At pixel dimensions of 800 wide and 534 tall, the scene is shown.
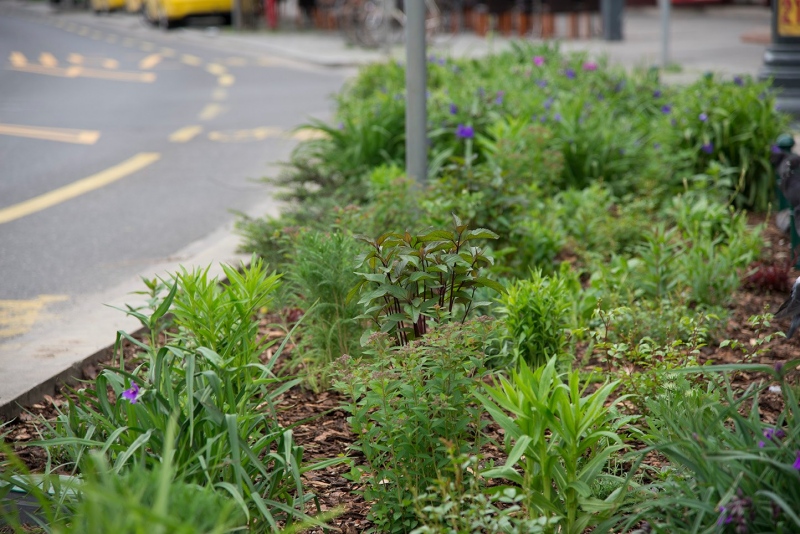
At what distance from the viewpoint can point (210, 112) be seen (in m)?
12.1

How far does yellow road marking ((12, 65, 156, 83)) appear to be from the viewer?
1552cm

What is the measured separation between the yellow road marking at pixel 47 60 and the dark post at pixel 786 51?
1287 centimetres

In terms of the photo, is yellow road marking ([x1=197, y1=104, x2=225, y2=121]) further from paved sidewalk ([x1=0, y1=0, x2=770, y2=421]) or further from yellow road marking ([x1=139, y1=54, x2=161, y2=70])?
yellow road marking ([x1=139, y1=54, x2=161, y2=70])

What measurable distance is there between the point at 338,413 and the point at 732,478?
158 centimetres

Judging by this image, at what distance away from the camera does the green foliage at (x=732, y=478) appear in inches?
78.9

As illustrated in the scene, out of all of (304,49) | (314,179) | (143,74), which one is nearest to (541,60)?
(314,179)

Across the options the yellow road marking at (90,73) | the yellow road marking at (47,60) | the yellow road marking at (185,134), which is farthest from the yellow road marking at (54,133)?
the yellow road marking at (47,60)

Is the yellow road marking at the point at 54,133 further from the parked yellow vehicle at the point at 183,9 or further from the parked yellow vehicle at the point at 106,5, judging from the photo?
the parked yellow vehicle at the point at 106,5

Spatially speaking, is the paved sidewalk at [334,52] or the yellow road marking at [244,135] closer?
the paved sidewalk at [334,52]

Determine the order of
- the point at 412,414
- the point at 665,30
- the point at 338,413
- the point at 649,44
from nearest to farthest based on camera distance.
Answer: the point at 412,414, the point at 338,413, the point at 665,30, the point at 649,44

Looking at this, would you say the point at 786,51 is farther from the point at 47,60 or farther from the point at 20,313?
the point at 47,60

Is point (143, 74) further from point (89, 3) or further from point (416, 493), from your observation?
point (89, 3)

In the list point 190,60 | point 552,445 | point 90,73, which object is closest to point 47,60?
point 190,60

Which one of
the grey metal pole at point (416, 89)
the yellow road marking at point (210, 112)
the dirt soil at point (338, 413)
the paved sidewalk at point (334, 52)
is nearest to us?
the dirt soil at point (338, 413)
